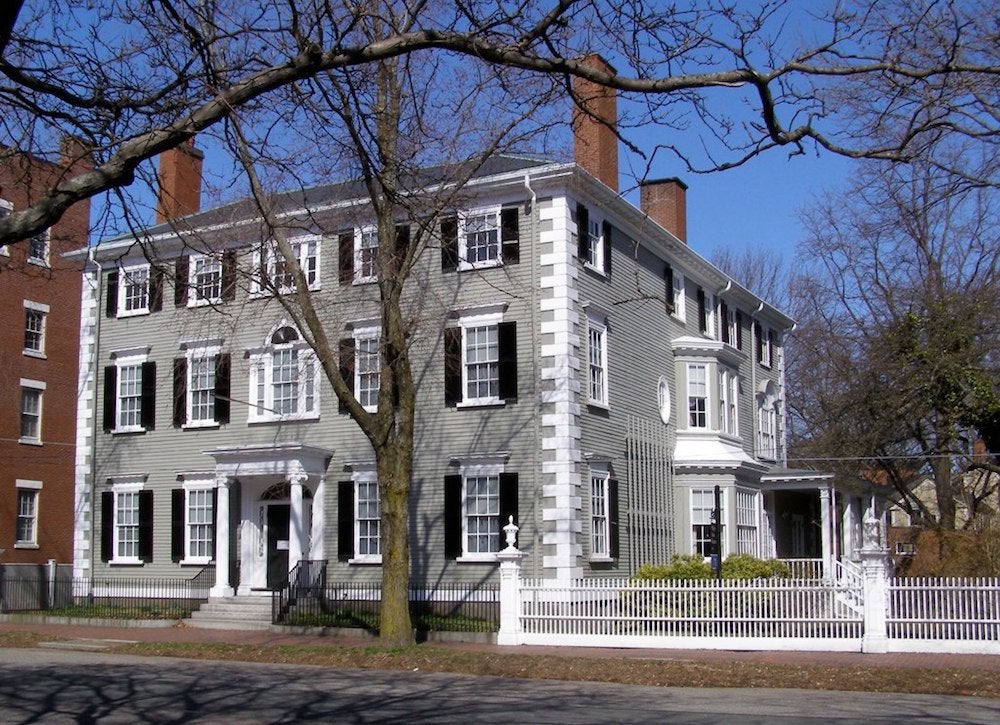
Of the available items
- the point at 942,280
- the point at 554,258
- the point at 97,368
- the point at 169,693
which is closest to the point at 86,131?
the point at 169,693

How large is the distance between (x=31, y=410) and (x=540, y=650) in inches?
892

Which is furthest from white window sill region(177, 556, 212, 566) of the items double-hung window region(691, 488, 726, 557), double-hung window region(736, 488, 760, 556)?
double-hung window region(736, 488, 760, 556)

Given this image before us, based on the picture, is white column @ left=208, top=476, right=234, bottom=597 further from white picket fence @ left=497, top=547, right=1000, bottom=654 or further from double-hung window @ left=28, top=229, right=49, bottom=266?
double-hung window @ left=28, top=229, right=49, bottom=266

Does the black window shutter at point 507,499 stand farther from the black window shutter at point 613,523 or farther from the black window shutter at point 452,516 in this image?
the black window shutter at point 613,523

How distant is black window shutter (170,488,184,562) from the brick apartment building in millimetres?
8497

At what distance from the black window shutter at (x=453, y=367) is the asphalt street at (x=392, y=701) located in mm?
9465

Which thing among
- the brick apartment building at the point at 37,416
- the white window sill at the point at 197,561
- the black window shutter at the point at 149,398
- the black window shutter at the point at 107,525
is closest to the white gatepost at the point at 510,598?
the white window sill at the point at 197,561

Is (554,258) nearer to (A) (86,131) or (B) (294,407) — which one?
(B) (294,407)

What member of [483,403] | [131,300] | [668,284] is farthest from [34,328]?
[668,284]

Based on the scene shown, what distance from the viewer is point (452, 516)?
2588cm

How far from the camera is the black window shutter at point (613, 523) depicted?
1041 inches

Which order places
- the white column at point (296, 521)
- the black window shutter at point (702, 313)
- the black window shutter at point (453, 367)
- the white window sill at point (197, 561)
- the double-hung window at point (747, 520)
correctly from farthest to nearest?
1. the black window shutter at point (702, 313)
2. the double-hung window at point (747, 520)
3. the white window sill at point (197, 561)
4. the white column at point (296, 521)
5. the black window shutter at point (453, 367)

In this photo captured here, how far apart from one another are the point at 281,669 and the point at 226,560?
10.2 meters

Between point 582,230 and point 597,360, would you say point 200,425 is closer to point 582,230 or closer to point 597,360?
point 597,360
